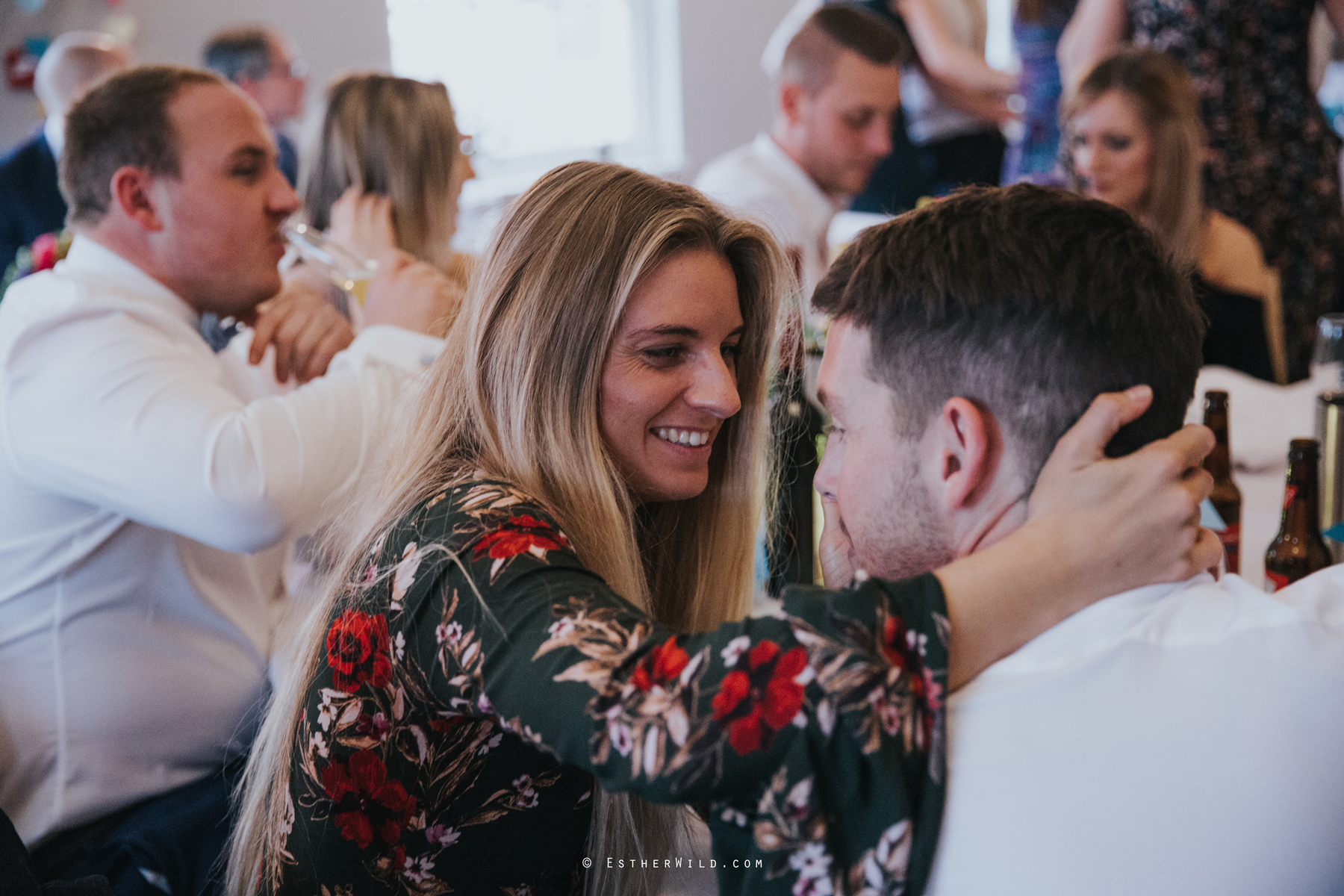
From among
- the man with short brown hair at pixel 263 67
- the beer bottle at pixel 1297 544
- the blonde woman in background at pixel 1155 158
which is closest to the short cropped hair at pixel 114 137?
the beer bottle at pixel 1297 544

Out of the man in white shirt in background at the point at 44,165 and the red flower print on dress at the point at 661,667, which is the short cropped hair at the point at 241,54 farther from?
the red flower print on dress at the point at 661,667

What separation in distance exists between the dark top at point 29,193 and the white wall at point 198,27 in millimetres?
733

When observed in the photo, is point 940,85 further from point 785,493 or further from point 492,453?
point 492,453

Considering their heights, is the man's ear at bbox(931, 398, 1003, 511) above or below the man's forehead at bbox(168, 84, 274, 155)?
below

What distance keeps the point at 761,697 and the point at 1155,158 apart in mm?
2406

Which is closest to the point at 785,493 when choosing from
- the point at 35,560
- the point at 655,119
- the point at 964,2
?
the point at 35,560

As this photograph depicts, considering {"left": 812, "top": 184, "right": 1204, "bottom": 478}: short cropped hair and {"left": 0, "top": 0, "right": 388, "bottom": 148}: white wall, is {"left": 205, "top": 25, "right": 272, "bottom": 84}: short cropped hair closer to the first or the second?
{"left": 0, "top": 0, "right": 388, "bottom": 148}: white wall

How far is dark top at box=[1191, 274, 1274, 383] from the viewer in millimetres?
2473

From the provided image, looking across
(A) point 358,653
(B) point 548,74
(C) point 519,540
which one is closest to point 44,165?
(B) point 548,74

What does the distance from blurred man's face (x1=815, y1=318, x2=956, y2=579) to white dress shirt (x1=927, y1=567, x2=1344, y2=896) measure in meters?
0.18

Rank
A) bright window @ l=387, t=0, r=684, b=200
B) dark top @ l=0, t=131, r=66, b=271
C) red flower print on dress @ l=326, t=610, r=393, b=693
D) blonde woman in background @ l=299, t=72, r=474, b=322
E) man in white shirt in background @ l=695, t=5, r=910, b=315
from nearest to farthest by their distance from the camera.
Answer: red flower print on dress @ l=326, t=610, r=393, b=693 → blonde woman in background @ l=299, t=72, r=474, b=322 → man in white shirt in background @ l=695, t=5, r=910, b=315 → dark top @ l=0, t=131, r=66, b=271 → bright window @ l=387, t=0, r=684, b=200

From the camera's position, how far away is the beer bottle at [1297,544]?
1304 millimetres

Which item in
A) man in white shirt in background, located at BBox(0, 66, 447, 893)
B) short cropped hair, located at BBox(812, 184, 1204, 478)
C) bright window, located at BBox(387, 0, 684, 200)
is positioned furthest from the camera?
bright window, located at BBox(387, 0, 684, 200)

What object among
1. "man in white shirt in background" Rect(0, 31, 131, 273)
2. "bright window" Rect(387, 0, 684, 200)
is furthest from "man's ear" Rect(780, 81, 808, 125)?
"bright window" Rect(387, 0, 684, 200)
